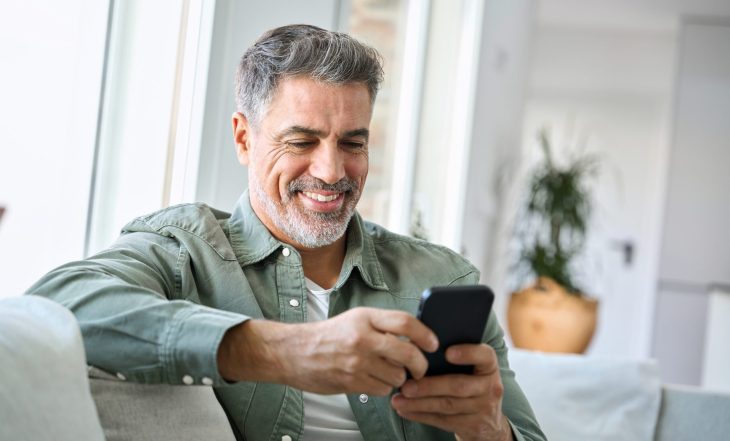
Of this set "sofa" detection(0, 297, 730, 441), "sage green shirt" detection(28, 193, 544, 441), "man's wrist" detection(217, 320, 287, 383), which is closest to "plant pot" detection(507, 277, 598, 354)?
"sofa" detection(0, 297, 730, 441)

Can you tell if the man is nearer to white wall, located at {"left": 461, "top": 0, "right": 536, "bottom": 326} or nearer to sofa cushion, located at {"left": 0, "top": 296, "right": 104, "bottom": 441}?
sofa cushion, located at {"left": 0, "top": 296, "right": 104, "bottom": 441}

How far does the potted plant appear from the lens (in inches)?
228

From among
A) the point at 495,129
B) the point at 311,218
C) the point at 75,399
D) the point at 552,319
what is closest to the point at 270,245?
the point at 311,218

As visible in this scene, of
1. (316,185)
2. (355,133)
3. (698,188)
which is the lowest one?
(316,185)

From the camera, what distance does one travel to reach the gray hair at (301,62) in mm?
1683

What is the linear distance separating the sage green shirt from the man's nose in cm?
15

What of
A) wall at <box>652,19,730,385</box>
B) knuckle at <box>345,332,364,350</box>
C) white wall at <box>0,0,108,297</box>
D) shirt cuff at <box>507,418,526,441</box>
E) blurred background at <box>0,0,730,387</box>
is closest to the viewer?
knuckle at <box>345,332,364,350</box>

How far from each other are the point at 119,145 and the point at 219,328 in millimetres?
1112

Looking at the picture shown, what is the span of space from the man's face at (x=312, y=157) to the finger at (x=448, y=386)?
560mm


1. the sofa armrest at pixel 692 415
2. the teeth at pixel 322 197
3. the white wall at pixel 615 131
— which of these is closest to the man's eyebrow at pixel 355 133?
the teeth at pixel 322 197

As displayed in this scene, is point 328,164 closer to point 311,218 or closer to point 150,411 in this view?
point 311,218

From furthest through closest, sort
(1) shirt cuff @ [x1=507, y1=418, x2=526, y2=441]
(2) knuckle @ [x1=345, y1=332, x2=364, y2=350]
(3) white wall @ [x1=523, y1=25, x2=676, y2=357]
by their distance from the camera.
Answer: (3) white wall @ [x1=523, y1=25, x2=676, y2=357]
(1) shirt cuff @ [x1=507, y1=418, x2=526, y2=441]
(2) knuckle @ [x1=345, y1=332, x2=364, y2=350]

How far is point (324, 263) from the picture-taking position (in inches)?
70.2

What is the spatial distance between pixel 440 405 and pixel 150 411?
383mm
